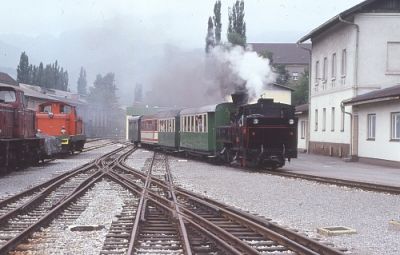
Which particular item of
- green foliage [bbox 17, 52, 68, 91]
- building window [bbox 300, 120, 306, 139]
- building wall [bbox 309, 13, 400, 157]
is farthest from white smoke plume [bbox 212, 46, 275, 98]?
green foliage [bbox 17, 52, 68, 91]

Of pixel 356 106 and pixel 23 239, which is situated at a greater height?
pixel 356 106

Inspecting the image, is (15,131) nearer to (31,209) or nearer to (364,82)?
(31,209)

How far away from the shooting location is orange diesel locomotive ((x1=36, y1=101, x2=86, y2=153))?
3114 centimetres

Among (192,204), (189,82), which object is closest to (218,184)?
(192,204)

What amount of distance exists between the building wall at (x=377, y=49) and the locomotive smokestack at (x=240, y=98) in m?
7.30

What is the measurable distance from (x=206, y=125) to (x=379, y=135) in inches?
305

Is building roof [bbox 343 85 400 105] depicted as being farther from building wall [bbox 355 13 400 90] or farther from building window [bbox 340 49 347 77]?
building window [bbox 340 49 347 77]

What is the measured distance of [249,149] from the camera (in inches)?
861

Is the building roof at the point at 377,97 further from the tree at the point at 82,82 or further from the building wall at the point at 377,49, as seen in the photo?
the tree at the point at 82,82

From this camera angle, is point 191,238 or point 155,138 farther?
point 155,138

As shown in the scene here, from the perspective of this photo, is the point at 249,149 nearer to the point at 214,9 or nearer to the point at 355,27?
the point at 355,27

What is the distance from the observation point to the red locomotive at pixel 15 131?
19.3 m

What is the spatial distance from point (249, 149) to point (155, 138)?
20.2 meters

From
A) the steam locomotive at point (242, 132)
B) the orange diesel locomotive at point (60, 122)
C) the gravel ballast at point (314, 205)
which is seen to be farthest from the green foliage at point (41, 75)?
the gravel ballast at point (314, 205)
